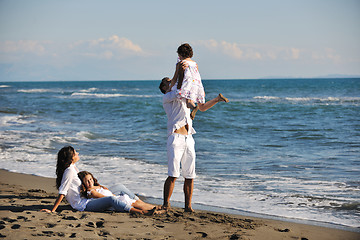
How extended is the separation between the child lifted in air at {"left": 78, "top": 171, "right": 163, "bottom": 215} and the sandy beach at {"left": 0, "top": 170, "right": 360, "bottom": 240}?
107mm

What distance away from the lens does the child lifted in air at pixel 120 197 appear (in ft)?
15.4

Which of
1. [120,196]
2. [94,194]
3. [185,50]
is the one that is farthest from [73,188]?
[185,50]

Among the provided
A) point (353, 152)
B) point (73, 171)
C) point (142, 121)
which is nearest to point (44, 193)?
point (73, 171)

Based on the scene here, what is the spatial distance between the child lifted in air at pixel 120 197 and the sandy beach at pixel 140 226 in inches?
4.2

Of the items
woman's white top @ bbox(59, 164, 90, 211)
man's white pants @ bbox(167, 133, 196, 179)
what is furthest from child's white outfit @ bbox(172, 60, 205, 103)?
woman's white top @ bbox(59, 164, 90, 211)

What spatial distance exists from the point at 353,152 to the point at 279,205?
518 centimetres

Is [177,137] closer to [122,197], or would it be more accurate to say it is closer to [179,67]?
[179,67]

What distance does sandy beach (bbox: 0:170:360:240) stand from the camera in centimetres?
388

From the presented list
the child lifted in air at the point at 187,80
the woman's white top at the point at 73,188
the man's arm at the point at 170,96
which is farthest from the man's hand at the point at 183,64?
the woman's white top at the point at 73,188

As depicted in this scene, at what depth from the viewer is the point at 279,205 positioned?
18.3ft

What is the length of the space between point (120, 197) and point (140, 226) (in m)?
0.73

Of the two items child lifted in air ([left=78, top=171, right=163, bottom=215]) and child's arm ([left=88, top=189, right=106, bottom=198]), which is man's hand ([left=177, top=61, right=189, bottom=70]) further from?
child's arm ([left=88, top=189, right=106, bottom=198])

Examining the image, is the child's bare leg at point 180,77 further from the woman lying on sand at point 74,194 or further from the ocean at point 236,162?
the ocean at point 236,162

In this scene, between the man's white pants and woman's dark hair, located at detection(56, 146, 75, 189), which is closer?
the man's white pants
